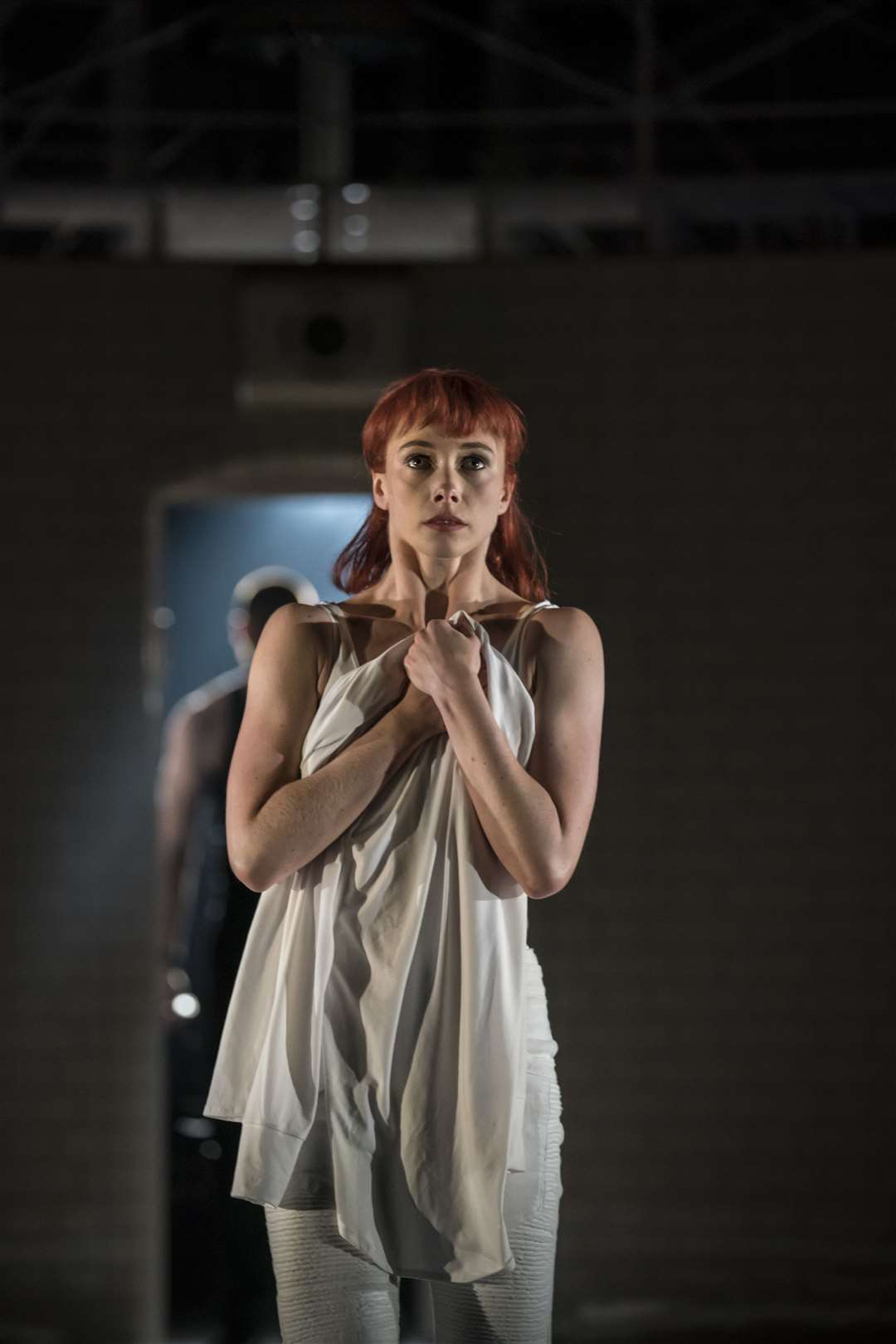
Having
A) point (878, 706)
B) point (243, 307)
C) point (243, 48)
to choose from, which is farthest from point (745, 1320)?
point (243, 48)

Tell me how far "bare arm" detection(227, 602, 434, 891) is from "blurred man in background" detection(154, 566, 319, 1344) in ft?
7.37

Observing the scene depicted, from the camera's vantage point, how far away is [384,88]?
5.48 meters

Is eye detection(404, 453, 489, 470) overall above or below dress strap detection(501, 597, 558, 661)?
above

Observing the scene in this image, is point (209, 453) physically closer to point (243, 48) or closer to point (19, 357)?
point (19, 357)

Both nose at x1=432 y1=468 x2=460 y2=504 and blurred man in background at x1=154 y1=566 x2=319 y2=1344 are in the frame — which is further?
blurred man in background at x1=154 y1=566 x2=319 y2=1344

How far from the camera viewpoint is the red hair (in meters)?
1.67

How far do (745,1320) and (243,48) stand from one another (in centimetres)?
342

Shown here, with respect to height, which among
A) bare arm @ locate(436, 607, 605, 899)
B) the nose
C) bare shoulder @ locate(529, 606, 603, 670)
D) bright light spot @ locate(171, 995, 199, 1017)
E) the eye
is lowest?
bright light spot @ locate(171, 995, 199, 1017)

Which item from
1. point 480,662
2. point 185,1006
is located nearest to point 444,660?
point 480,662

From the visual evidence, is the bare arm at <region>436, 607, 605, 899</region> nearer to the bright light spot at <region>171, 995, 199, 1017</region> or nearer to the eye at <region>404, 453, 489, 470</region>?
the eye at <region>404, 453, 489, 470</region>

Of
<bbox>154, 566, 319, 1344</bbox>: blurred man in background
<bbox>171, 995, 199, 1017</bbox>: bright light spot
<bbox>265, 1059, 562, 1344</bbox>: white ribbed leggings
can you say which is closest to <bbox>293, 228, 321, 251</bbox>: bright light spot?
<bbox>154, 566, 319, 1344</bbox>: blurred man in background

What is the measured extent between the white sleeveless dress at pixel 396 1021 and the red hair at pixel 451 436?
0.64ft

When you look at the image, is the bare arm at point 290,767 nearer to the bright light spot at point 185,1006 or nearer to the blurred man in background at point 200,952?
the blurred man in background at point 200,952

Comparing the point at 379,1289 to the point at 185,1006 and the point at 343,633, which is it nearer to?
the point at 343,633
